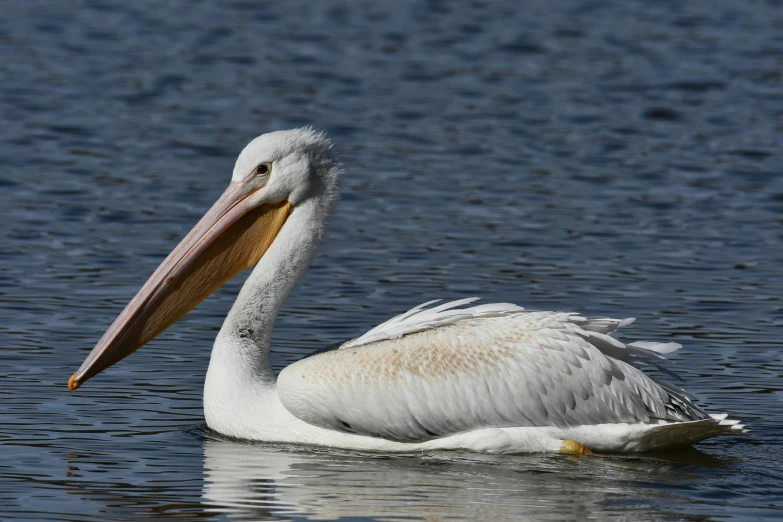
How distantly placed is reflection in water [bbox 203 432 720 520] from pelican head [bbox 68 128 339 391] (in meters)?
0.68

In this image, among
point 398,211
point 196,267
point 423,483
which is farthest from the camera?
point 398,211

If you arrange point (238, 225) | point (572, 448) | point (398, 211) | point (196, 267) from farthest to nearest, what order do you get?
1. point (398, 211)
2. point (238, 225)
3. point (196, 267)
4. point (572, 448)

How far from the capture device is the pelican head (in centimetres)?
698

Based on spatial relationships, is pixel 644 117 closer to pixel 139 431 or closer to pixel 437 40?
pixel 437 40

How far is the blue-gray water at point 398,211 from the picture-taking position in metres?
6.14

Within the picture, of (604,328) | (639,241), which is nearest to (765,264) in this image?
(639,241)

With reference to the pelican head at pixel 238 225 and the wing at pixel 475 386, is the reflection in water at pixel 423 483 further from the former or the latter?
the pelican head at pixel 238 225

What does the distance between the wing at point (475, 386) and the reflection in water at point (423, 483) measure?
15cm

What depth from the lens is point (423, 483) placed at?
6.05m

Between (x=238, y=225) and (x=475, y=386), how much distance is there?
142cm

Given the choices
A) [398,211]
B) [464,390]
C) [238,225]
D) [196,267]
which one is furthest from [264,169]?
[398,211]

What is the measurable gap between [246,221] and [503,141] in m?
6.52

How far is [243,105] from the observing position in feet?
47.8

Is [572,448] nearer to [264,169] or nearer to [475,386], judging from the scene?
[475,386]
